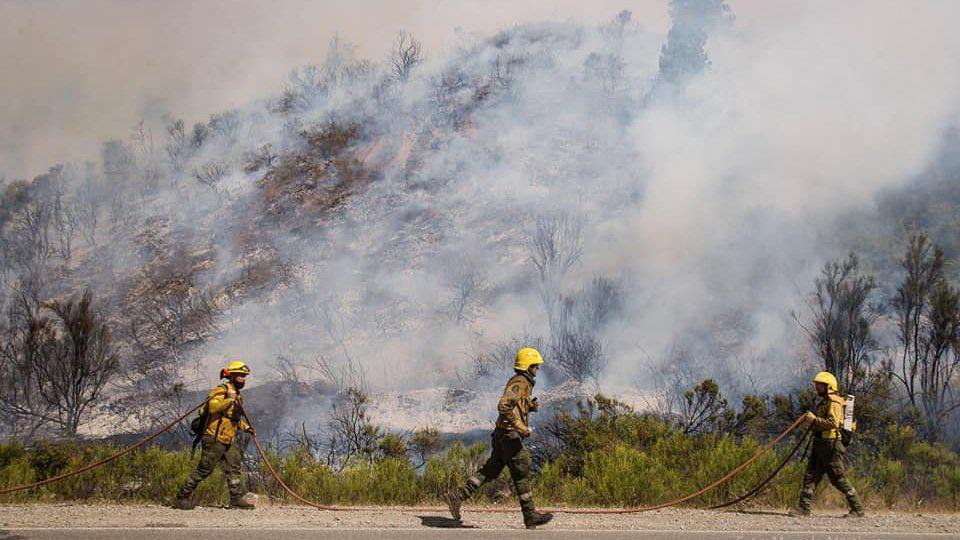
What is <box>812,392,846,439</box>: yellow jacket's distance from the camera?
336 inches

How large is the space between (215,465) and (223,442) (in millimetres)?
235

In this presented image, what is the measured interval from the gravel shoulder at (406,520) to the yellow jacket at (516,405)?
2.96 ft

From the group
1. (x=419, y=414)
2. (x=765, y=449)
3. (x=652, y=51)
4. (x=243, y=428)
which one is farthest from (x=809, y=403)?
(x=652, y=51)

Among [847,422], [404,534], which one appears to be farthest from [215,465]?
[847,422]

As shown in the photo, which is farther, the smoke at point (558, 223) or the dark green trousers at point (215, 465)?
the smoke at point (558, 223)

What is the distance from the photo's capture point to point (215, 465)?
854 cm

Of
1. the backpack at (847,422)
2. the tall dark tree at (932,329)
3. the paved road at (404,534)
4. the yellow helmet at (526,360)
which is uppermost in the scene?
the tall dark tree at (932,329)

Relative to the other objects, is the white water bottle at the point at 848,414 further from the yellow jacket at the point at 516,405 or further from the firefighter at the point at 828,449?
the yellow jacket at the point at 516,405

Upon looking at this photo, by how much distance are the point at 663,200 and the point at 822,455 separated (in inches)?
1218

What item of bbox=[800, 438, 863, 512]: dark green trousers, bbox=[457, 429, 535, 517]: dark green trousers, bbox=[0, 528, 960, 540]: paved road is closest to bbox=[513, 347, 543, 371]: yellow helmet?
bbox=[457, 429, 535, 517]: dark green trousers

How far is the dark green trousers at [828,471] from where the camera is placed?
844cm

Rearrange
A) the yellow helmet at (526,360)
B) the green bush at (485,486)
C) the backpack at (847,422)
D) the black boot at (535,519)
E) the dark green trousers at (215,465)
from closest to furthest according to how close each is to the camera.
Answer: the black boot at (535,519) < the yellow helmet at (526,360) < the dark green trousers at (215,465) < the backpack at (847,422) < the green bush at (485,486)

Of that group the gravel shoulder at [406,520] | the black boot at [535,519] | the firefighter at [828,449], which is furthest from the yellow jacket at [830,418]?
the black boot at [535,519]

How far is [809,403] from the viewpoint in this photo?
1512 cm
